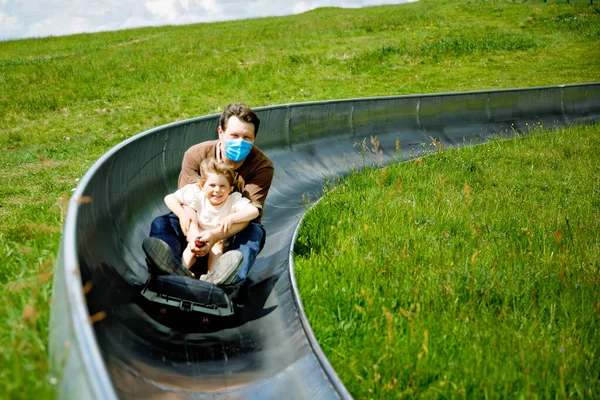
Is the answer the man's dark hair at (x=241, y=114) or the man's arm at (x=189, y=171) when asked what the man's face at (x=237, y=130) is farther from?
the man's arm at (x=189, y=171)

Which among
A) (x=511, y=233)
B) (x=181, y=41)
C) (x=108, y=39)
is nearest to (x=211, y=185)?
(x=511, y=233)

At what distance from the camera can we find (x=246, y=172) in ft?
18.6

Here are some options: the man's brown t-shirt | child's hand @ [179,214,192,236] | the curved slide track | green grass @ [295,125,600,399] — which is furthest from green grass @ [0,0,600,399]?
green grass @ [295,125,600,399]

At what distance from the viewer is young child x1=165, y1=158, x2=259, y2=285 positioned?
4957mm

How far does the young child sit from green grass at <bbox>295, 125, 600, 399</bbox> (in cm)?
73

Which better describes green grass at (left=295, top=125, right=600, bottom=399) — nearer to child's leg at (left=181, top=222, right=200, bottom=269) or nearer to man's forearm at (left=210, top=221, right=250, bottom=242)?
man's forearm at (left=210, top=221, right=250, bottom=242)

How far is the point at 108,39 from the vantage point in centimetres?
3322

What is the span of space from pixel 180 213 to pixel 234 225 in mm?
425

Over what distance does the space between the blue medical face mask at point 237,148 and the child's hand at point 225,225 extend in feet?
2.25

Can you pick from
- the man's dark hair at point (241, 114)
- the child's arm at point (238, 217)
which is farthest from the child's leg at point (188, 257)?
the man's dark hair at point (241, 114)

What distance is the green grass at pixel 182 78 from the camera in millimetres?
4172

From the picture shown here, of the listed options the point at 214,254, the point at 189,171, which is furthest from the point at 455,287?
the point at 189,171

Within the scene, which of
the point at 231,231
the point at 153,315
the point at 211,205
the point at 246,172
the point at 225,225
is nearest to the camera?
the point at 153,315

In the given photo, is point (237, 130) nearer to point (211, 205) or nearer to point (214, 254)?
point (211, 205)
